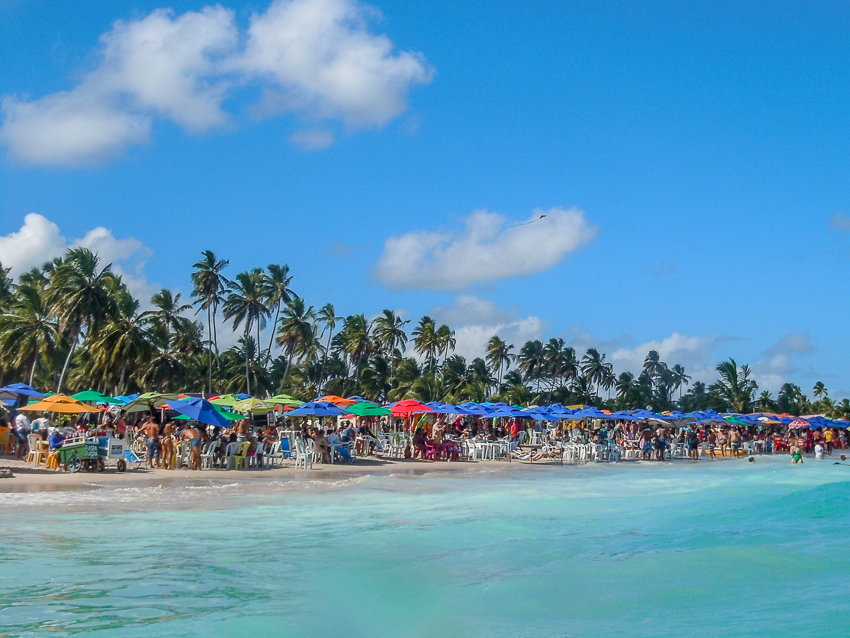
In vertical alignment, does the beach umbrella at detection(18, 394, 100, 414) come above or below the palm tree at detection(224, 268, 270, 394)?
below

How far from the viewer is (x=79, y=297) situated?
1513 inches

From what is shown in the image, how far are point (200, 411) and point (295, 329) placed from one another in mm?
46612

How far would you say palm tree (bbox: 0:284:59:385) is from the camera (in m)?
40.9

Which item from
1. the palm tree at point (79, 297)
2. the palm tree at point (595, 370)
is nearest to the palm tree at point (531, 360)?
the palm tree at point (595, 370)

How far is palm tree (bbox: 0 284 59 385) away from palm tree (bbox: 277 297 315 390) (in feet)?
75.0

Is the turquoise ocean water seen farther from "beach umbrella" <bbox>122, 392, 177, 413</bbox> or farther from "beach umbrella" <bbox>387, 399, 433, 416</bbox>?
"beach umbrella" <bbox>387, 399, 433, 416</bbox>

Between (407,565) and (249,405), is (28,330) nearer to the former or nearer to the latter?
(249,405)

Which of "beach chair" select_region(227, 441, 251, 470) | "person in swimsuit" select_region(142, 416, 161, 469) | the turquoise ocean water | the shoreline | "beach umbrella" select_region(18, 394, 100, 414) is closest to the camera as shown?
the turquoise ocean water

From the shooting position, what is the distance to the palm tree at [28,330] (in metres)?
40.9

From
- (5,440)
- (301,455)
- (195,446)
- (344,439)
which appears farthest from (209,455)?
(5,440)

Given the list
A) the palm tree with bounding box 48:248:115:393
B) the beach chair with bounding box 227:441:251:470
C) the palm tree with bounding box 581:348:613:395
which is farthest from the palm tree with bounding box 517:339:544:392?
the beach chair with bounding box 227:441:251:470

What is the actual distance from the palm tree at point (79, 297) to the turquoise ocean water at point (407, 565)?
86.0 ft

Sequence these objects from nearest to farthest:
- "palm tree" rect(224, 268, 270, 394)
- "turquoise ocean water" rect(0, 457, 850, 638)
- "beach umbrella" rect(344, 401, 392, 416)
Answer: "turquoise ocean water" rect(0, 457, 850, 638) < "beach umbrella" rect(344, 401, 392, 416) < "palm tree" rect(224, 268, 270, 394)

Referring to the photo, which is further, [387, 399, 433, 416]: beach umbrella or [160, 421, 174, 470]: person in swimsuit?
[387, 399, 433, 416]: beach umbrella
